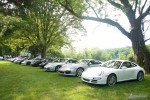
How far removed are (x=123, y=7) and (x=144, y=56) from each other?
15.0 feet

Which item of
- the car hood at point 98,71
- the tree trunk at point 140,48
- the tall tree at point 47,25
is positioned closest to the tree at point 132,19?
the tree trunk at point 140,48

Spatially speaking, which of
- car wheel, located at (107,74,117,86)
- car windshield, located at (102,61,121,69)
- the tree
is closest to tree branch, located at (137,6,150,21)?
the tree

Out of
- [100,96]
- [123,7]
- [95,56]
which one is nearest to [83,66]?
[123,7]

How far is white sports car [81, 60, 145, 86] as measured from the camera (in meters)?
11.5

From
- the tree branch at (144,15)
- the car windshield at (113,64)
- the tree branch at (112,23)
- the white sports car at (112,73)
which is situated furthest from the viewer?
the tree branch at (144,15)

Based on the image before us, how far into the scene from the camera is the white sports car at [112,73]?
1145 cm

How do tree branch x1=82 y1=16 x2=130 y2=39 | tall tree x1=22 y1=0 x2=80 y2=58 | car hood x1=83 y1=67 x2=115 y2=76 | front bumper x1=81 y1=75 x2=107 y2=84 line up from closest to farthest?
1. front bumper x1=81 y1=75 x2=107 y2=84
2. car hood x1=83 y1=67 x2=115 y2=76
3. tree branch x1=82 y1=16 x2=130 y2=39
4. tall tree x1=22 y1=0 x2=80 y2=58

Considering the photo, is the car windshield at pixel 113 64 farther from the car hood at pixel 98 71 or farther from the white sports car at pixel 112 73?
the car hood at pixel 98 71

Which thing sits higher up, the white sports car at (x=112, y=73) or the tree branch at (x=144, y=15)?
the tree branch at (x=144, y=15)

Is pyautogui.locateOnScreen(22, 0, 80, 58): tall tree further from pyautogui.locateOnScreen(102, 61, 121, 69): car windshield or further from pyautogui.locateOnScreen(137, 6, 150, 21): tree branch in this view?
pyautogui.locateOnScreen(102, 61, 121, 69): car windshield

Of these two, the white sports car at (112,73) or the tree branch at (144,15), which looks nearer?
the white sports car at (112,73)

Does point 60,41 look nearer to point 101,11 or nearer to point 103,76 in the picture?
point 101,11

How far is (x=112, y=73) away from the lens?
38.7 ft

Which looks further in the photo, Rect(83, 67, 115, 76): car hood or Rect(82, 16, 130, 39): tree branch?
Rect(82, 16, 130, 39): tree branch
